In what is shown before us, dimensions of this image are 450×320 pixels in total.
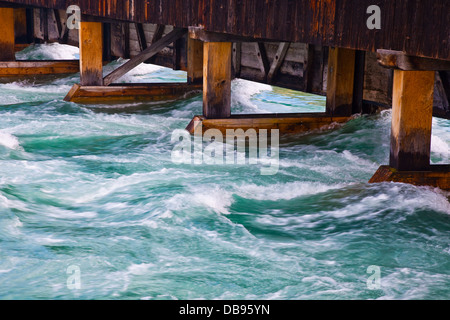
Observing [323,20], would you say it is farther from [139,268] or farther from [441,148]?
[441,148]

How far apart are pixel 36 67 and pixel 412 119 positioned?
36.7 feet

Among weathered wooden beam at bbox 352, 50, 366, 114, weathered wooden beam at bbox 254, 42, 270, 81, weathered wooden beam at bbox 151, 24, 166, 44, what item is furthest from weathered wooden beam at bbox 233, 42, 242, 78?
weathered wooden beam at bbox 352, 50, 366, 114

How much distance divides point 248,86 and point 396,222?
12037mm

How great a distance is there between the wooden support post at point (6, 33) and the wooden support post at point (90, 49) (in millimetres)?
3533

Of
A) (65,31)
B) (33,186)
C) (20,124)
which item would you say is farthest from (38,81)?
(33,186)

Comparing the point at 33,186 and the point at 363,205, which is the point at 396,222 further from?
the point at 33,186

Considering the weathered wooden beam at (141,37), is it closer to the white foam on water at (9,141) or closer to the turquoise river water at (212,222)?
the turquoise river water at (212,222)

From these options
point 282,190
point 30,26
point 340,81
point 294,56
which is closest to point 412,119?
point 282,190

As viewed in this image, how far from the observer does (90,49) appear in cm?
1300

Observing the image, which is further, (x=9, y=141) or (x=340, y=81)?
(x=340, y=81)

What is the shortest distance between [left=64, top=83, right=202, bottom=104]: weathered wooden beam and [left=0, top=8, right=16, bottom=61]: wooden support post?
3.32 metres

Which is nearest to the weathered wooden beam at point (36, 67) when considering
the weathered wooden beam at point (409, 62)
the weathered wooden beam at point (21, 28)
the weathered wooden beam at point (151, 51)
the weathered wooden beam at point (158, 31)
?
the weathered wooden beam at point (158, 31)

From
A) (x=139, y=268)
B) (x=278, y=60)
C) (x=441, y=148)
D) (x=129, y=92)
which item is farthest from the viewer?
(x=129, y=92)

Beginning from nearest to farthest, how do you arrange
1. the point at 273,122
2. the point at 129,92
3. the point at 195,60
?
the point at 273,122, the point at 129,92, the point at 195,60
